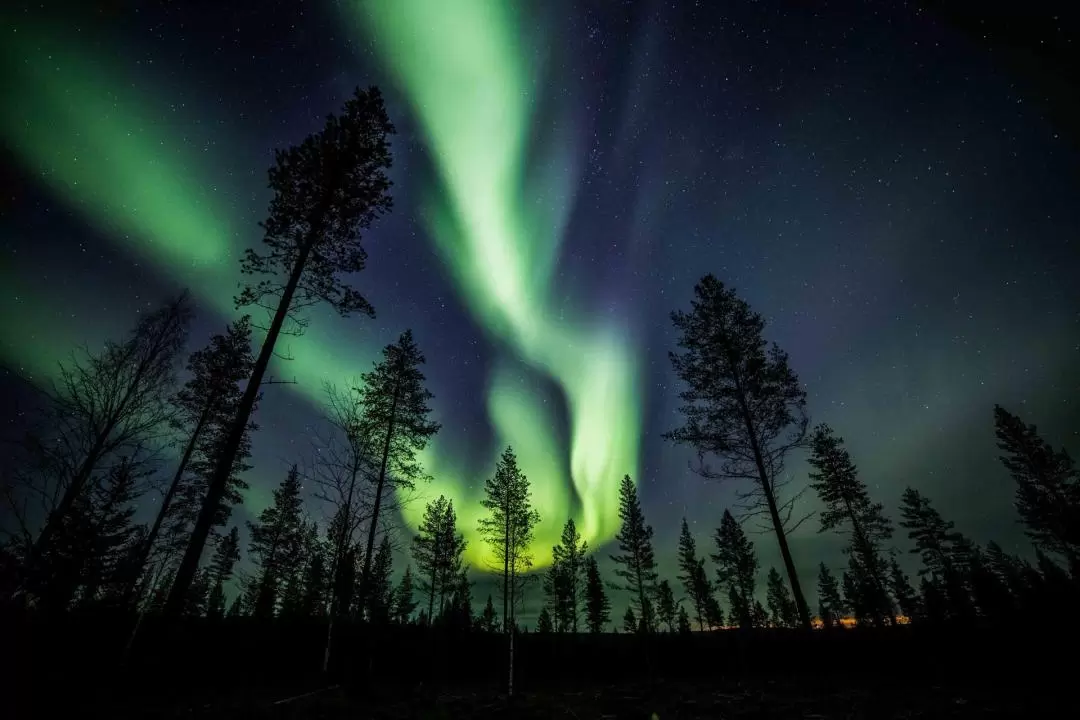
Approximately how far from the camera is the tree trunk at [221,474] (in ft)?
23.7

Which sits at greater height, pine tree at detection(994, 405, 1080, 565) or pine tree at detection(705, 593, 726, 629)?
pine tree at detection(994, 405, 1080, 565)

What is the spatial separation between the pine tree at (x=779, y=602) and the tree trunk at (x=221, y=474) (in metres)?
79.8

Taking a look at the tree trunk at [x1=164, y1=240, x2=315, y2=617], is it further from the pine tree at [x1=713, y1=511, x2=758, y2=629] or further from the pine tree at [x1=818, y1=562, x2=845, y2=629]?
the pine tree at [x1=818, y1=562, x2=845, y2=629]

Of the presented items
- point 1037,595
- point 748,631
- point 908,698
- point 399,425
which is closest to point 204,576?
point 399,425

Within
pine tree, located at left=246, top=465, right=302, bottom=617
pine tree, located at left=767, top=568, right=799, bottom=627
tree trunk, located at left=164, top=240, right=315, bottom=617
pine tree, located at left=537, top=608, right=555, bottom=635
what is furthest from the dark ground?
pine tree, located at left=767, top=568, right=799, bottom=627

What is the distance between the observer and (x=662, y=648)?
1836cm

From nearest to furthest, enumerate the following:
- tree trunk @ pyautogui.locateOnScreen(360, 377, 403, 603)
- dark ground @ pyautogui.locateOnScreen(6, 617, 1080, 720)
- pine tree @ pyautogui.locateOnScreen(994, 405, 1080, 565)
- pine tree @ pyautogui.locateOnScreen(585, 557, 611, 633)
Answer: dark ground @ pyautogui.locateOnScreen(6, 617, 1080, 720), tree trunk @ pyautogui.locateOnScreen(360, 377, 403, 603), pine tree @ pyautogui.locateOnScreen(994, 405, 1080, 565), pine tree @ pyautogui.locateOnScreen(585, 557, 611, 633)

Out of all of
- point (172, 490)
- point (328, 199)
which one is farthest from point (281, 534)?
point (328, 199)

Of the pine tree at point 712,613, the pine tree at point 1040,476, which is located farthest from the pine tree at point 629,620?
the pine tree at point 1040,476

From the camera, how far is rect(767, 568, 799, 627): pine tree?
61.1 m

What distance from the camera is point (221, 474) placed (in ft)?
26.2

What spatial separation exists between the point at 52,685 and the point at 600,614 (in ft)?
180

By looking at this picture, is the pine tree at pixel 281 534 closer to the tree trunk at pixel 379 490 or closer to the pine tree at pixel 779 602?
the tree trunk at pixel 379 490

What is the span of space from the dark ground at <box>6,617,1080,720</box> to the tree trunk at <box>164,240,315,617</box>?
2.14ft
